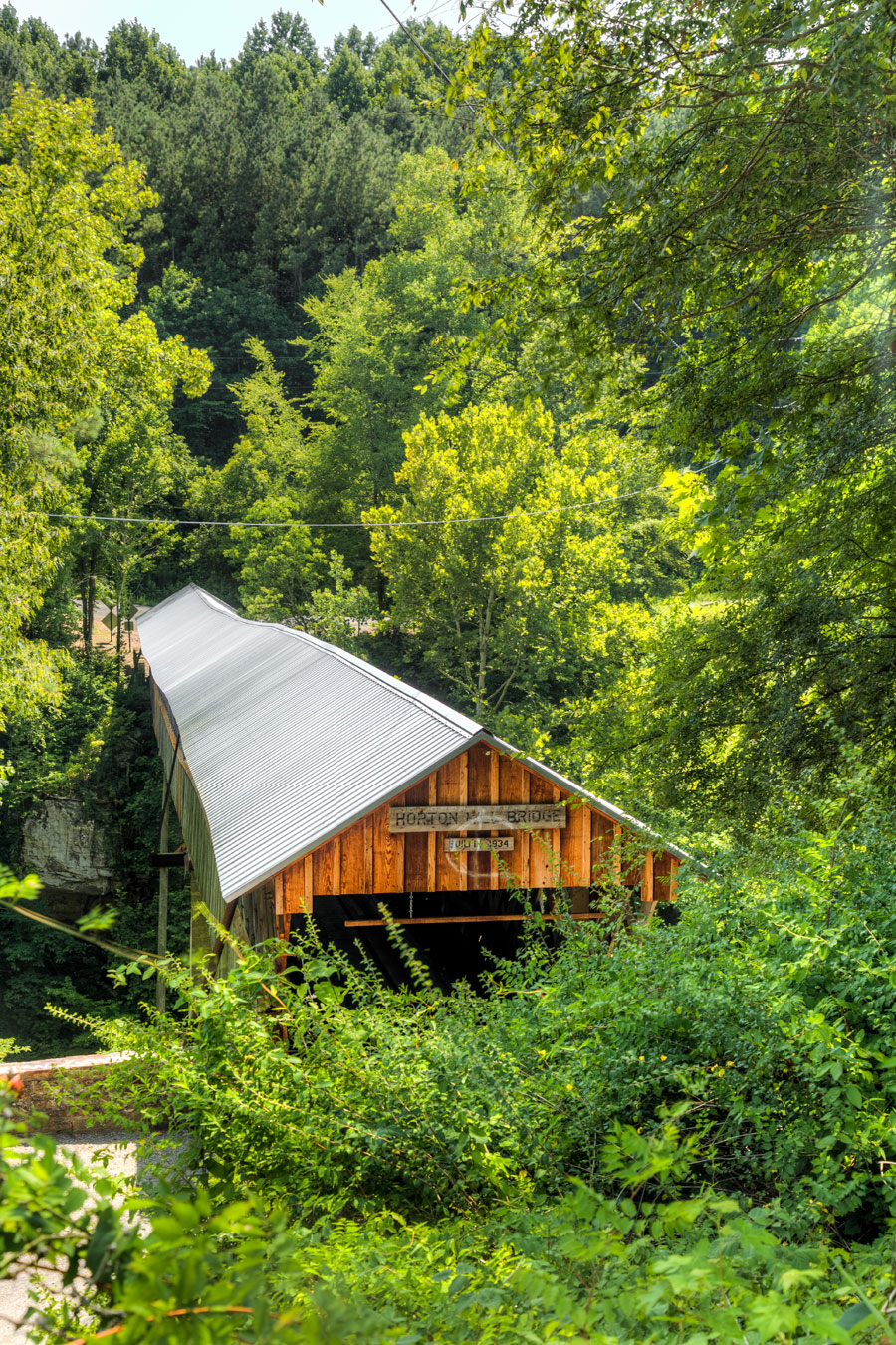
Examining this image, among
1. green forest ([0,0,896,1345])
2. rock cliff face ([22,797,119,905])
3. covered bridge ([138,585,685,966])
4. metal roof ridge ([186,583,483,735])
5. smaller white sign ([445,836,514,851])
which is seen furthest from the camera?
rock cliff face ([22,797,119,905])

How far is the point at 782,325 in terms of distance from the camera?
18.2 feet

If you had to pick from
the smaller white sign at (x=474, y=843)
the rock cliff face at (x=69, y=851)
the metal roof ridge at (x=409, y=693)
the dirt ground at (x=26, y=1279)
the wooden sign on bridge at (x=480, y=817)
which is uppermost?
the metal roof ridge at (x=409, y=693)

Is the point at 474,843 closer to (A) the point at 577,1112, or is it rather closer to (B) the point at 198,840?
(B) the point at 198,840

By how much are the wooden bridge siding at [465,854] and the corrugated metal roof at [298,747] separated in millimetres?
234

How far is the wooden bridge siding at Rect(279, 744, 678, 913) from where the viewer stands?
7.62 meters

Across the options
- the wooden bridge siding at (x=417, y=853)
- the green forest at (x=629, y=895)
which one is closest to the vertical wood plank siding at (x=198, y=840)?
the green forest at (x=629, y=895)

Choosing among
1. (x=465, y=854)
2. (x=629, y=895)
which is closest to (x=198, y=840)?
(x=465, y=854)

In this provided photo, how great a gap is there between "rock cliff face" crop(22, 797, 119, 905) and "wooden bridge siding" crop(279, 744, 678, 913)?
18166 millimetres

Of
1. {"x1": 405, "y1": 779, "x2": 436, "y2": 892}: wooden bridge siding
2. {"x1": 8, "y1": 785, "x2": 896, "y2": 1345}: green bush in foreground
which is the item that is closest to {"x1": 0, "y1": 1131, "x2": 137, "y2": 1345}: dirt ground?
{"x1": 8, "y1": 785, "x2": 896, "y2": 1345}: green bush in foreground

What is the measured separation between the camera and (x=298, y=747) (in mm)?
9688

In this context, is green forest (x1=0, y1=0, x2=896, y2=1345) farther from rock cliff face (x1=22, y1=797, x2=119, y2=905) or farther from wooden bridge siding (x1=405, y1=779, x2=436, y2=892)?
rock cliff face (x1=22, y1=797, x2=119, y2=905)

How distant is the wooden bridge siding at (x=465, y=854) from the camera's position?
762 cm

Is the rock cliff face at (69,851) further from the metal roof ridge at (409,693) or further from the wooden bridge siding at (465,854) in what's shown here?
the wooden bridge siding at (465,854)

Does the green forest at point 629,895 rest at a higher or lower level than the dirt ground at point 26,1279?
higher
